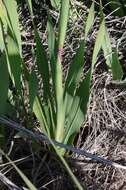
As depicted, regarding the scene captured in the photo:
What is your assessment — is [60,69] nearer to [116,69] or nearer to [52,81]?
[52,81]

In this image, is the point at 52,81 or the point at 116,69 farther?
the point at 116,69

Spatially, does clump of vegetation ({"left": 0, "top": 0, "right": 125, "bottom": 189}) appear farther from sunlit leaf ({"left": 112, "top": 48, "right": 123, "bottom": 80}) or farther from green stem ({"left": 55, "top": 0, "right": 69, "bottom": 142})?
sunlit leaf ({"left": 112, "top": 48, "right": 123, "bottom": 80})

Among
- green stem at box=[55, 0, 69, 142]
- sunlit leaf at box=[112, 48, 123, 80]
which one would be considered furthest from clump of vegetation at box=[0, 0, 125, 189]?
sunlit leaf at box=[112, 48, 123, 80]

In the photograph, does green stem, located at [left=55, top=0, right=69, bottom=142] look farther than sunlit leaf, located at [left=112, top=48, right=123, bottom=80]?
No

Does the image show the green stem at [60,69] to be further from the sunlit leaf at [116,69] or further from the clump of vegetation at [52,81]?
the sunlit leaf at [116,69]

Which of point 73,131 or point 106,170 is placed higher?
point 73,131

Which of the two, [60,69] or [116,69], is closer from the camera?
[60,69]

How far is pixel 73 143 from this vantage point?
1082mm

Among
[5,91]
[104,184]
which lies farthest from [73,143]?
[5,91]

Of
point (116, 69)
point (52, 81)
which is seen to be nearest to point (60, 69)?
point (52, 81)

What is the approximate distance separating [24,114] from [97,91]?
23 cm

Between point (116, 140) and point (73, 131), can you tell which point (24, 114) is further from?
point (116, 140)

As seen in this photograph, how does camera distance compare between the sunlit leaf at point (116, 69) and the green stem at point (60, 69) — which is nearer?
the green stem at point (60, 69)

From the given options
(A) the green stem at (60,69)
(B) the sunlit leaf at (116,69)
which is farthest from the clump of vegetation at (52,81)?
(B) the sunlit leaf at (116,69)
